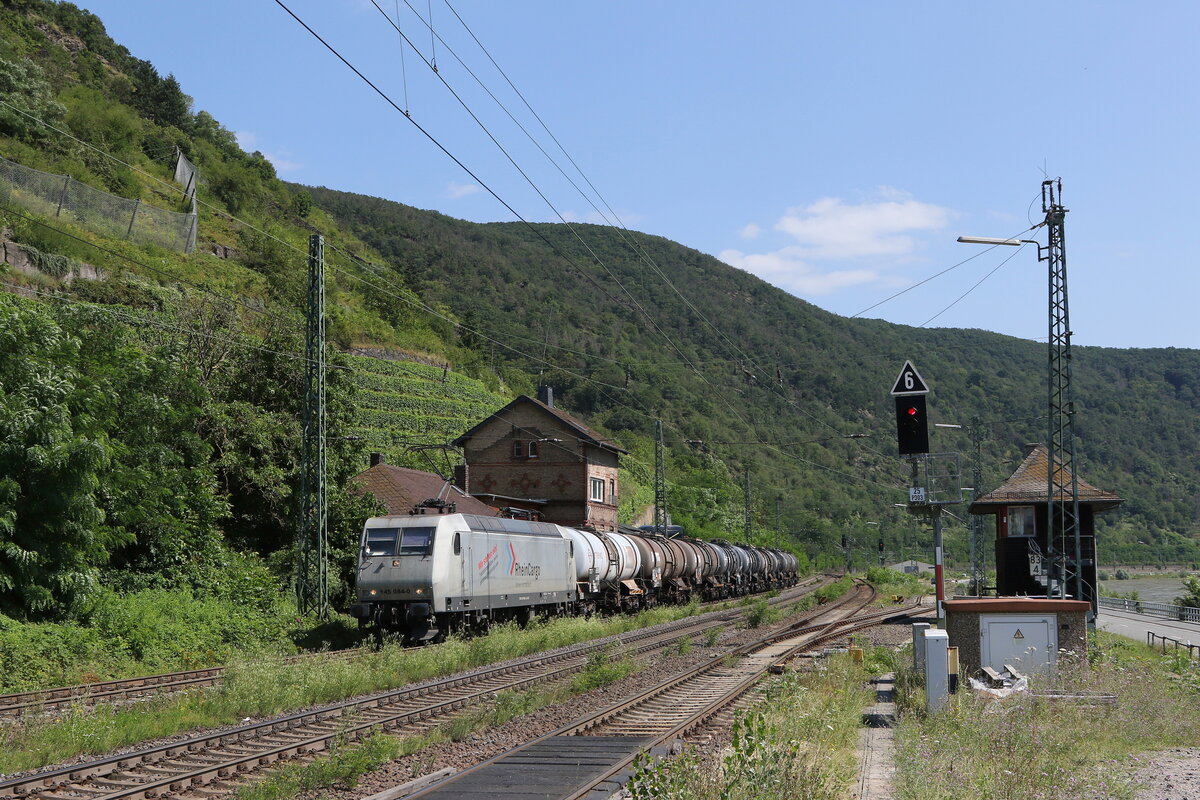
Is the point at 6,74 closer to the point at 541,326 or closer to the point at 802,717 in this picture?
the point at 802,717

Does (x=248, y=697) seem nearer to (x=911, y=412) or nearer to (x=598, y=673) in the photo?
(x=598, y=673)

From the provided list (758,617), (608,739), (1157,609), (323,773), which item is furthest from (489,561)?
(1157,609)

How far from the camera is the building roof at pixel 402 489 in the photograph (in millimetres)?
39156

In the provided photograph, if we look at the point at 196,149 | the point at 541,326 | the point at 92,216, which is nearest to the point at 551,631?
the point at 92,216

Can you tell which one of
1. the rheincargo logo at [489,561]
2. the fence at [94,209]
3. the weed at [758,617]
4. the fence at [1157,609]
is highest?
the fence at [94,209]

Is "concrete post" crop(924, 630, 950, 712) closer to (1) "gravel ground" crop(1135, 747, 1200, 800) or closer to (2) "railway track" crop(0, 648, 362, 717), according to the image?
(1) "gravel ground" crop(1135, 747, 1200, 800)

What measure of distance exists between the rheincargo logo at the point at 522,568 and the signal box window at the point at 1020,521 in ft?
69.5

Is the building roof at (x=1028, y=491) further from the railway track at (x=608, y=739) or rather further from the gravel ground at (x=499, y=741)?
the gravel ground at (x=499, y=741)

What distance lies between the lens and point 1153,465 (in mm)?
143375

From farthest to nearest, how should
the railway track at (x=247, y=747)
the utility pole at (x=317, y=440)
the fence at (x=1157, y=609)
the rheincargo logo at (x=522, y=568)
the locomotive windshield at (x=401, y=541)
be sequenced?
the fence at (x=1157, y=609), the rheincargo logo at (x=522, y=568), the utility pole at (x=317, y=440), the locomotive windshield at (x=401, y=541), the railway track at (x=247, y=747)

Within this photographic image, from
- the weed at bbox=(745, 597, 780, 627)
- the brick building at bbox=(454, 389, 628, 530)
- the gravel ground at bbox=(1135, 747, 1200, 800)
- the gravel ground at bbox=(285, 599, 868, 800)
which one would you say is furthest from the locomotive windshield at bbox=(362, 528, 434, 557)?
the brick building at bbox=(454, 389, 628, 530)

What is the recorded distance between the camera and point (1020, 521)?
40062 millimetres

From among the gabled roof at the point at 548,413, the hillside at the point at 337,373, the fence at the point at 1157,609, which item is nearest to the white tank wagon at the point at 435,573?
the hillside at the point at 337,373

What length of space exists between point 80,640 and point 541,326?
138m
